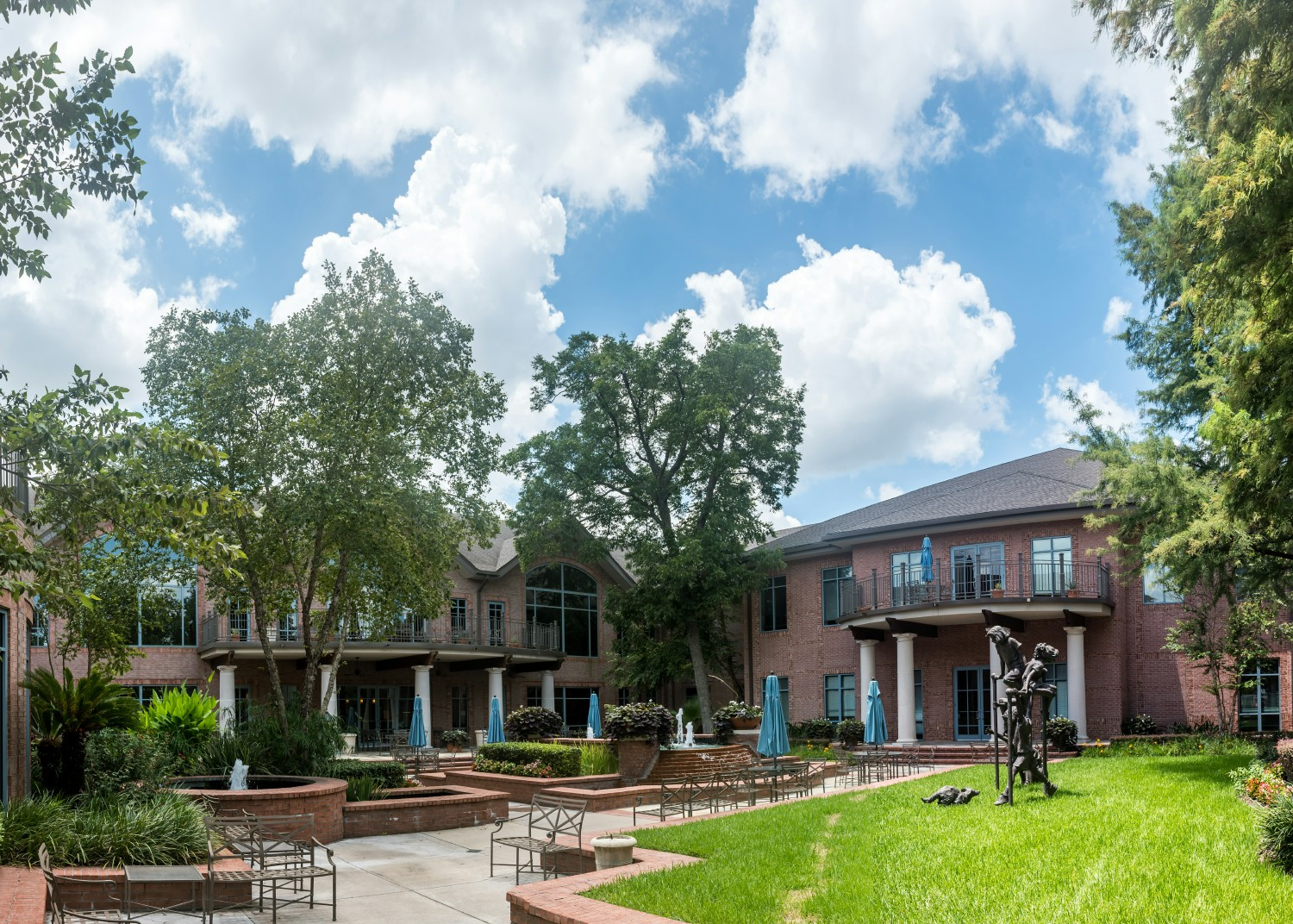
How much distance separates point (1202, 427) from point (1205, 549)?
4.92 m

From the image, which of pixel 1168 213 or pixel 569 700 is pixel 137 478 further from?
pixel 569 700

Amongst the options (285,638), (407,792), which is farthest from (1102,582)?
(285,638)

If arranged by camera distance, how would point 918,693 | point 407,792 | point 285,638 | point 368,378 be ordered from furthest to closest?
point 285,638
point 918,693
point 368,378
point 407,792

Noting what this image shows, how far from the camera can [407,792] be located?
17891 mm

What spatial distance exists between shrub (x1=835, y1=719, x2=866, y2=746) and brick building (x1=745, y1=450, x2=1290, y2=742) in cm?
108

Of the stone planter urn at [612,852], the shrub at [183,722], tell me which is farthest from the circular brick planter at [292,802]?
the stone planter urn at [612,852]

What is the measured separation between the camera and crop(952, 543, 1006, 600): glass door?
97.2 feet

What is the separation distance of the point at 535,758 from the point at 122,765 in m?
9.24

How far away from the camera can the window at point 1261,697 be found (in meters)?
27.0

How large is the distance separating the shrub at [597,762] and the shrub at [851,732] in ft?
33.7

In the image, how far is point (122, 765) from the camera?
13.9 meters

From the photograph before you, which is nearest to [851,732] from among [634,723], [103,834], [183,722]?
[634,723]

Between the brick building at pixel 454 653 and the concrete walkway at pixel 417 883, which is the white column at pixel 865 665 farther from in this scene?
the concrete walkway at pixel 417 883

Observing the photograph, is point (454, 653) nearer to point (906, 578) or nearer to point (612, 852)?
point (906, 578)
